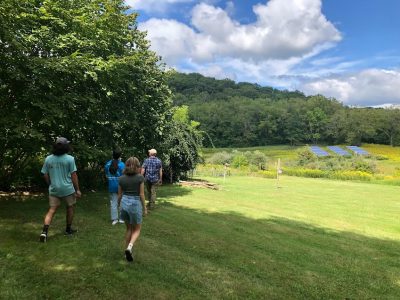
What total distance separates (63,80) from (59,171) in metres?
4.92

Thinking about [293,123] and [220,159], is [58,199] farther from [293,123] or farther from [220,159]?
[293,123]

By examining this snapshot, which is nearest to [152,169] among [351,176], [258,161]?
[351,176]

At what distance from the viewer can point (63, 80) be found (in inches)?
443

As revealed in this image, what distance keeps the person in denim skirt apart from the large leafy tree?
4369 mm

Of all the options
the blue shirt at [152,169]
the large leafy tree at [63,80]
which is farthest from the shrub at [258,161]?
the blue shirt at [152,169]

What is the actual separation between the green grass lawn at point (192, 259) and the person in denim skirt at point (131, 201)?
0.41 metres

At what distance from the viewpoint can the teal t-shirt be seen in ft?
23.4

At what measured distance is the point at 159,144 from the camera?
17.6m

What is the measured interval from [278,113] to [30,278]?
12672 centimetres

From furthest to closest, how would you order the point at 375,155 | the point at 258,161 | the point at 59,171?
the point at 375,155
the point at 258,161
the point at 59,171

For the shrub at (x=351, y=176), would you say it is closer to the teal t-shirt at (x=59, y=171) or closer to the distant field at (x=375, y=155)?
the distant field at (x=375, y=155)

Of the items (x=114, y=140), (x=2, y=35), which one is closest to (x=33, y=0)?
(x=2, y=35)

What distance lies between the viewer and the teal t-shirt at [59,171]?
7121mm

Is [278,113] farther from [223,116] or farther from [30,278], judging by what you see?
[30,278]
